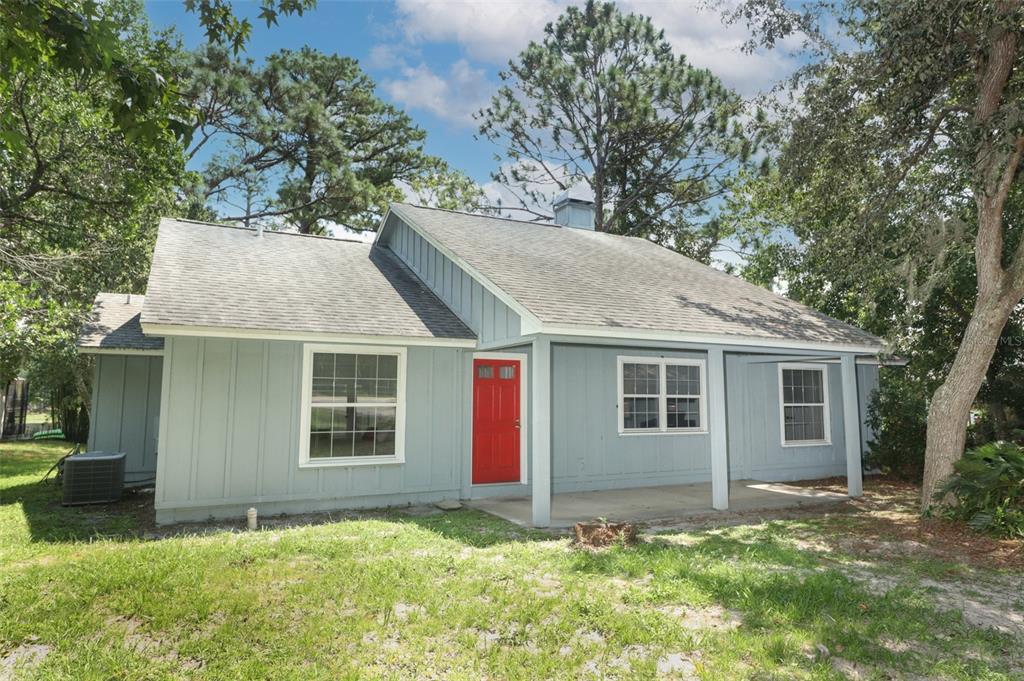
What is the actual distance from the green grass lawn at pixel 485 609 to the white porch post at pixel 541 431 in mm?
721

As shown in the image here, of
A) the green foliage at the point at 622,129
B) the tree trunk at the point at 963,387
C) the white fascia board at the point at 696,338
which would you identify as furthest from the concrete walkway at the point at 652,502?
the green foliage at the point at 622,129

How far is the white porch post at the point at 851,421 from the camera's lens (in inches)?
388

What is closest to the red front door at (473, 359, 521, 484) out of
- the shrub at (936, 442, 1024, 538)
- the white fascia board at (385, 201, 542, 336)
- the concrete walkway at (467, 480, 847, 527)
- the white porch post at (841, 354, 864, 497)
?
the concrete walkway at (467, 480, 847, 527)

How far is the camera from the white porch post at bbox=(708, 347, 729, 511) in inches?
343

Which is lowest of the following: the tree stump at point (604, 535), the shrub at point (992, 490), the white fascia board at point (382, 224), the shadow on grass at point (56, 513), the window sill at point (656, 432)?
the shadow on grass at point (56, 513)

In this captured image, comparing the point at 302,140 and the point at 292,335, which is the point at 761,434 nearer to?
the point at 292,335

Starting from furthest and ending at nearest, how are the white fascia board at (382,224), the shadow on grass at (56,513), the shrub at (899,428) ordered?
the white fascia board at (382,224) < the shrub at (899,428) < the shadow on grass at (56,513)

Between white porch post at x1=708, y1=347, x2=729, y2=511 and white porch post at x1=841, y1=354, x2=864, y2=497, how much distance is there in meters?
2.47

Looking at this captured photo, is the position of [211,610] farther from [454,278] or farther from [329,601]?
[454,278]

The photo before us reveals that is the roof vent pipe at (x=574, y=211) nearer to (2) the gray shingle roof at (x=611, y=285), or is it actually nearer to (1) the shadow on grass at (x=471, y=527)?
(2) the gray shingle roof at (x=611, y=285)

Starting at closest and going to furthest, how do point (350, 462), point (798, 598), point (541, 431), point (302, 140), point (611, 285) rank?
point (798, 598)
point (541, 431)
point (350, 462)
point (611, 285)
point (302, 140)

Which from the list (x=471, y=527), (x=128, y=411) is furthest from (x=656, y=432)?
(x=128, y=411)

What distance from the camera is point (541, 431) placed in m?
7.37

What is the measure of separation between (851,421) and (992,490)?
2501 millimetres
